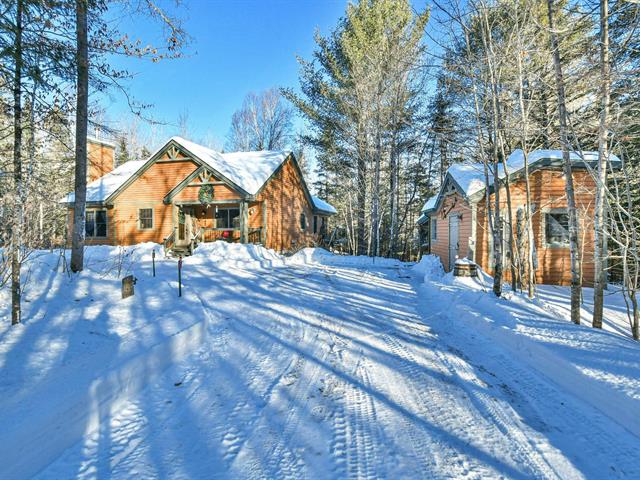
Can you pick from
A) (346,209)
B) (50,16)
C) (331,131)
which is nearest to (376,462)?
(50,16)

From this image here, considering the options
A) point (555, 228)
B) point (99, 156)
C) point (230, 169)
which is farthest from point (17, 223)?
point (99, 156)

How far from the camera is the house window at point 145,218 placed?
18.0 meters

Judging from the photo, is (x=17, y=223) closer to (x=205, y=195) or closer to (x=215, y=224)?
(x=205, y=195)

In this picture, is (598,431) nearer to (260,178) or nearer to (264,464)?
(264,464)

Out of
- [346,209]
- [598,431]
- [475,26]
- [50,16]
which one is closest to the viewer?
[598,431]

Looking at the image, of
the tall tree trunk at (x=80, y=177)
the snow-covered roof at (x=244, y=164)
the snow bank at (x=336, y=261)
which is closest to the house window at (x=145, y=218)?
the snow-covered roof at (x=244, y=164)

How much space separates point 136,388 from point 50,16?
543cm

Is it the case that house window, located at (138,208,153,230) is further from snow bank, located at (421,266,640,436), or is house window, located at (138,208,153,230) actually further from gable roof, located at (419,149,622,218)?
snow bank, located at (421,266,640,436)

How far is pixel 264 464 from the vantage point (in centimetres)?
225

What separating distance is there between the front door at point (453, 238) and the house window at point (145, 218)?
15.8 m

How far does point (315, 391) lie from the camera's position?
10.8ft

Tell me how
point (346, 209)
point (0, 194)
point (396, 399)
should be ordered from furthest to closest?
1. point (346, 209)
2. point (0, 194)
3. point (396, 399)

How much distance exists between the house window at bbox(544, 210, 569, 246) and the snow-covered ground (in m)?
6.35

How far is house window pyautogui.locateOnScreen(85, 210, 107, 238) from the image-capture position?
18641mm
